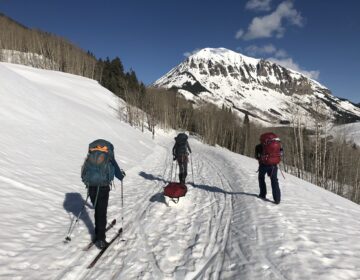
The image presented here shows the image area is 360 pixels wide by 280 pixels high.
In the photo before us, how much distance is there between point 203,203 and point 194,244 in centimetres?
371

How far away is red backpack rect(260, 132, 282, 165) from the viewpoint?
9.93 meters

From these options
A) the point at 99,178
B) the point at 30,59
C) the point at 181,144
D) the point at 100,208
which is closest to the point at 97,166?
the point at 99,178

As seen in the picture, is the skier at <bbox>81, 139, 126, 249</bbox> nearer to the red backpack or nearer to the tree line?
the red backpack

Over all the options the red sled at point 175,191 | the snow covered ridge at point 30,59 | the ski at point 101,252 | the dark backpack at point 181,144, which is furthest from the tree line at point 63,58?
the ski at point 101,252

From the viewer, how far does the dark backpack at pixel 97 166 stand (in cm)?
659

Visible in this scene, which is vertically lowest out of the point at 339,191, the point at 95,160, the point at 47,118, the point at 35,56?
the point at 339,191

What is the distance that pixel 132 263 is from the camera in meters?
5.84

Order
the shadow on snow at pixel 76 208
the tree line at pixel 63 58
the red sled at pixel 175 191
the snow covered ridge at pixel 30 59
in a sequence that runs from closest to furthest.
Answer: the shadow on snow at pixel 76 208 → the red sled at pixel 175 191 → the snow covered ridge at pixel 30 59 → the tree line at pixel 63 58

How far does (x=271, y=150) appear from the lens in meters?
9.94

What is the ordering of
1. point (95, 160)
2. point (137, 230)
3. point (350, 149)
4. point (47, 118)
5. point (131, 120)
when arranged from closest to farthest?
point (95, 160) → point (137, 230) → point (47, 118) → point (350, 149) → point (131, 120)

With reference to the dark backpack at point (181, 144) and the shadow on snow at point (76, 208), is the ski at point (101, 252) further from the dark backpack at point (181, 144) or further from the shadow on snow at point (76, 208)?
the dark backpack at point (181, 144)

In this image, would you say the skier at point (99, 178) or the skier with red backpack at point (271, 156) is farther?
the skier with red backpack at point (271, 156)

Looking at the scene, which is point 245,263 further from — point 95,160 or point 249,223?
point 95,160

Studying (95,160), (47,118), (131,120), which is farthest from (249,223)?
(131,120)
